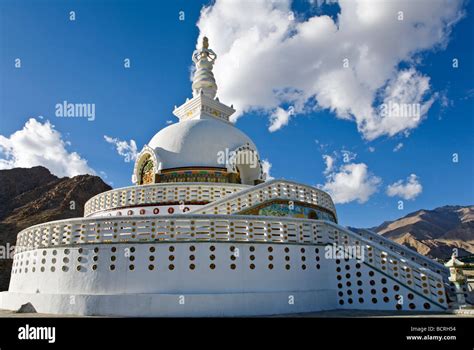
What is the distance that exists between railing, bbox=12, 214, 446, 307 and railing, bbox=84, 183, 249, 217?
451 centimetres

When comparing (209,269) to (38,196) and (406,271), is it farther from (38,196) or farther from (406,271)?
(38,196)

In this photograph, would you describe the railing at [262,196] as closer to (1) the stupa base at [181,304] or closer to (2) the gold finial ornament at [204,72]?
(1) the stupa base at [181,304]

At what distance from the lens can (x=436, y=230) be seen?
264ft

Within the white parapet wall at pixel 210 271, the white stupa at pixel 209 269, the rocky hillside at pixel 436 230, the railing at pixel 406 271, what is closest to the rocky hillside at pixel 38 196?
the white stupa at pixel 209 269

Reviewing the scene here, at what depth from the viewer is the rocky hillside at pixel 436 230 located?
198ft

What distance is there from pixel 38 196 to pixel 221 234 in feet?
183

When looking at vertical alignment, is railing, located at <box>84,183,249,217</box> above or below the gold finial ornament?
below

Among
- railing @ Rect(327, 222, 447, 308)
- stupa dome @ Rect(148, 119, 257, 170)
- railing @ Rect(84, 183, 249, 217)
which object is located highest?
stupa dome @ Rect(148, 119, 257, 170)

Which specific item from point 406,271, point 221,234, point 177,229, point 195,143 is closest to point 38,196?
point 195,143

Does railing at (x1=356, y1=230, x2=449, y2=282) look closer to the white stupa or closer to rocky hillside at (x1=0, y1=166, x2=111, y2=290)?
the white stupa

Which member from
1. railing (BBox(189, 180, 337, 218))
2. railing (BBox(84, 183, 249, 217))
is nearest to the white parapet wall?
railing (BBox(189, 180, 337, 218))

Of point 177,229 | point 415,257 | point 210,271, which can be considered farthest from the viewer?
point 415,257

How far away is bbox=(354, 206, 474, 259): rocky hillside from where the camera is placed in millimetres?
60344
